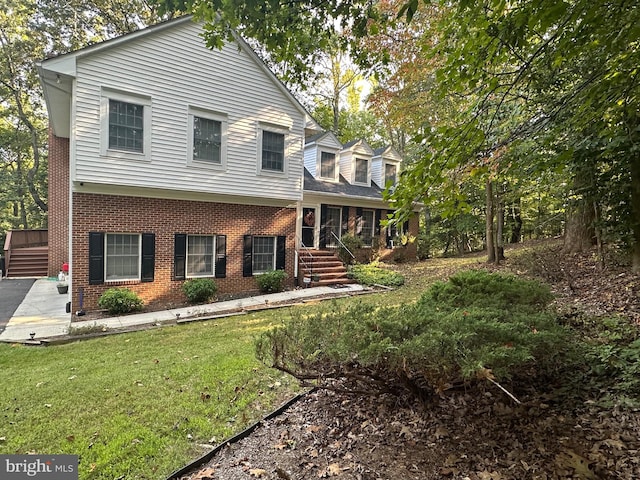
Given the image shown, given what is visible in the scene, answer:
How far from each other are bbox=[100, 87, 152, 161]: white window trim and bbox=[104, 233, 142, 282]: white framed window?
6.90 feet

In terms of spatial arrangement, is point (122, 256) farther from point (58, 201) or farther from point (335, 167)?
point (335, 167)

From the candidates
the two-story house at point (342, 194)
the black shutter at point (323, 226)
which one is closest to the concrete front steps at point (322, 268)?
the black shutter at point (323, 226)

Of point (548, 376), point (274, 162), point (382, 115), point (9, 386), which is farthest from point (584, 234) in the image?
point (9, 386)

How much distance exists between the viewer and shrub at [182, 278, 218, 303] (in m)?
9.70

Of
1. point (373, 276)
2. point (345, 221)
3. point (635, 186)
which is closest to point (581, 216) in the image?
point (635, 186)

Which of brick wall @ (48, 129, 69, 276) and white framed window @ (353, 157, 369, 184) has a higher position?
white framed window @ (353, 157, 369, 184)

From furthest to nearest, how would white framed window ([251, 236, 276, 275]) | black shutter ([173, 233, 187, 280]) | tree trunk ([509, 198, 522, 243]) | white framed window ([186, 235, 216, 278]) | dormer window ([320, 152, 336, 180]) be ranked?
tree trunk ([509, 198, 522, 243]) → dormer window ([320, 152, 336, 180]) → white framed window ([251, 236, 276, 275]) → white framed window ([186, 235, 216, 278]) → black shutter ([173, 233, 187, 280])

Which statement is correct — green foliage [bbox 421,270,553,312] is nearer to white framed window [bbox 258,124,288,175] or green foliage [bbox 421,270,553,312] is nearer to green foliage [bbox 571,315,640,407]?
green foliage [bbox 571,315,640,407]

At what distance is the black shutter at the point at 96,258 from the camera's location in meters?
8.64

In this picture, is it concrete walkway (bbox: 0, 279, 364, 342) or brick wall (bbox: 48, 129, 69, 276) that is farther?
brick wall (bbox: 48, 129, 69, 276)

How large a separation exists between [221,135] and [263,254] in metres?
4.07

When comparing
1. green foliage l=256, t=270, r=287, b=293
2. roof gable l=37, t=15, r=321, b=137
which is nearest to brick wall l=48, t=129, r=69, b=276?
roof gable l=37, t=15, r=321, b=137

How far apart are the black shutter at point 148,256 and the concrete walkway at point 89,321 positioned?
1.08 meters

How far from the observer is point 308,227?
1420cm
